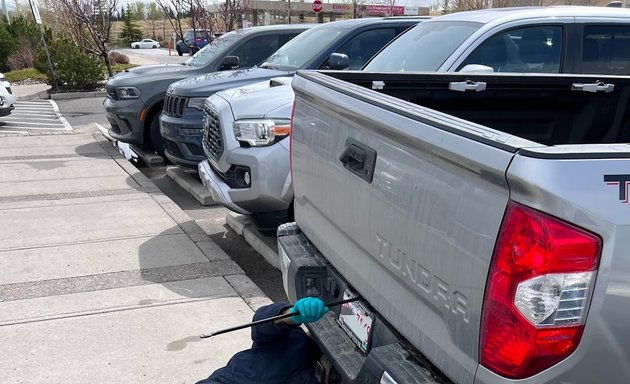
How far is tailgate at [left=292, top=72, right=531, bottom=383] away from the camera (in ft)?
5.61

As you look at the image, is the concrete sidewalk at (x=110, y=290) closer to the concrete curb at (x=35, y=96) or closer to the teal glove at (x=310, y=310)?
the teal glove at (x=310, y=310)

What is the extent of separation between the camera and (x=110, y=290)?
4.52 m

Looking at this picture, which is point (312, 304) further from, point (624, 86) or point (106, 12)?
point (106, 12)

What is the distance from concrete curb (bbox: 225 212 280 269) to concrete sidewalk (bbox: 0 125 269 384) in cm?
38

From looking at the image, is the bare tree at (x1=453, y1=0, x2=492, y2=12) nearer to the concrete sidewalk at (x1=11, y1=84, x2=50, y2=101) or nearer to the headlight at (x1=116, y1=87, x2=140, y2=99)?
the concrete sidewalk at (x1=11, y1=84, x2=50, y2=101)

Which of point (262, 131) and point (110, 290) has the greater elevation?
point (262, 131)

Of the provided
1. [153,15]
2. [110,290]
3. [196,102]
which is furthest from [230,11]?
[153,15]

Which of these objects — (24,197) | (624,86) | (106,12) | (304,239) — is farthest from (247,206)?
(106,12)

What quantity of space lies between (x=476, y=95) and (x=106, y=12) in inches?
798

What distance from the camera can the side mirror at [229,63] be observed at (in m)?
8.79

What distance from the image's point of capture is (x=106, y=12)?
2108cm

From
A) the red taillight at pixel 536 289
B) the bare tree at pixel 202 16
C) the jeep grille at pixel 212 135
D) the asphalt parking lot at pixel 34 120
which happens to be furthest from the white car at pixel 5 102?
the red taillight at pixel 536 289

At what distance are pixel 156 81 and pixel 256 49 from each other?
1564mm

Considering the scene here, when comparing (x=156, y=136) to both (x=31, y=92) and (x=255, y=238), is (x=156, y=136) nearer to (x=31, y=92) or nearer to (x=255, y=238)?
(x=255, y=238)
